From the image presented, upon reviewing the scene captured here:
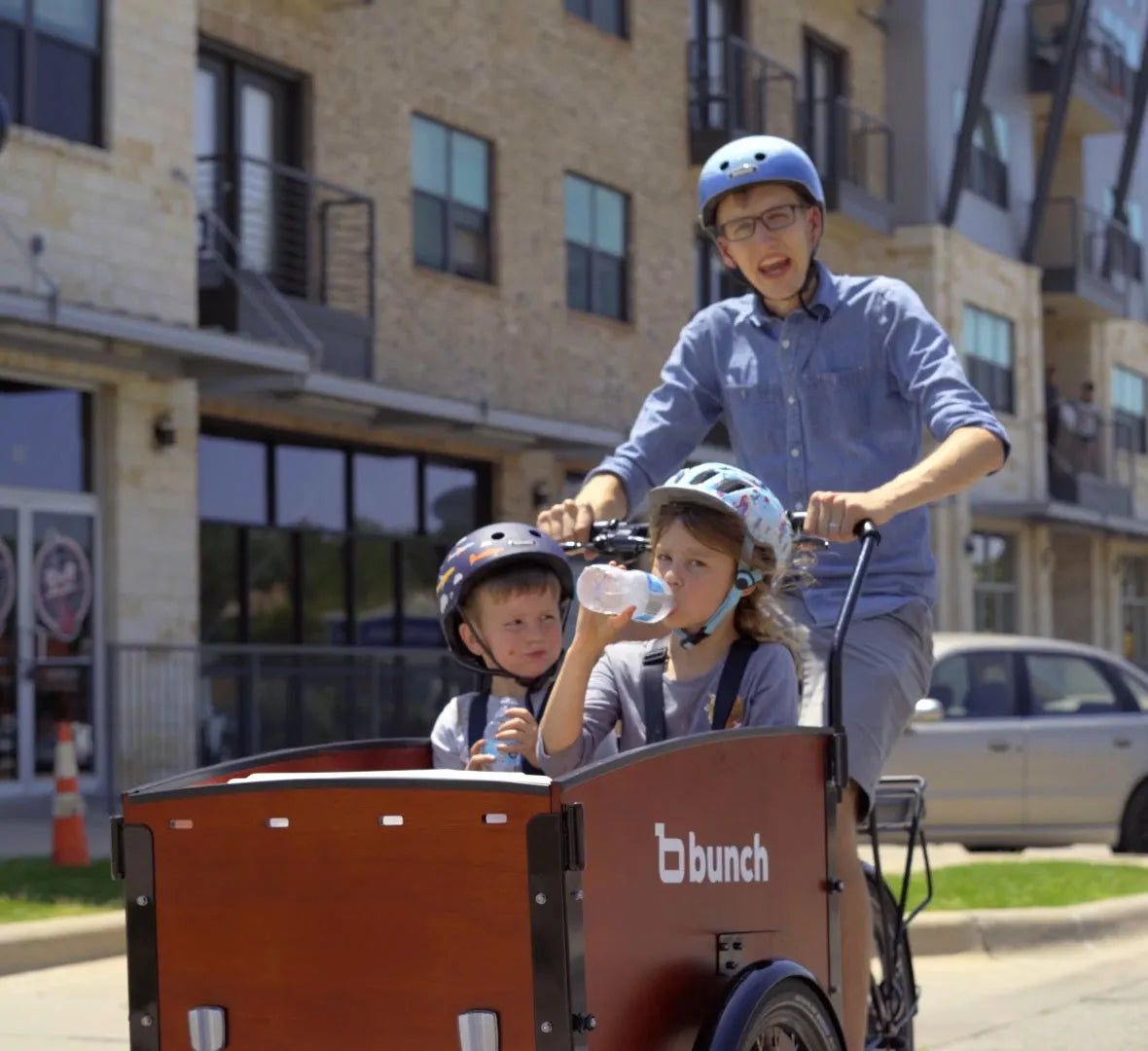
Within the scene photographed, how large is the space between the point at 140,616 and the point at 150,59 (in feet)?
14.7

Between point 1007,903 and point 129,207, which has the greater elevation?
point 129,207

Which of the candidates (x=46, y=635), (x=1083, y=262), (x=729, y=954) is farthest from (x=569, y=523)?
(x=1083, y=262)

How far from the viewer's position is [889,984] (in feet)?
17.7

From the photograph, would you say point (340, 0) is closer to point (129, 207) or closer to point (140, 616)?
point (129, 207)

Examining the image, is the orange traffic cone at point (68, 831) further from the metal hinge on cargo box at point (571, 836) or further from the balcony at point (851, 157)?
the balcony at point (851, 157)

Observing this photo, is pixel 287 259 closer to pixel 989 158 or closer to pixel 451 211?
pixel 451 211

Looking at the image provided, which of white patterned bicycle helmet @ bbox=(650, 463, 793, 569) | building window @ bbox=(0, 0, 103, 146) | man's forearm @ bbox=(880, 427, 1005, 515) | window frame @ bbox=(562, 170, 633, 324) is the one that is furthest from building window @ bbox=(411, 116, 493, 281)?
white patterned bicycle helmet @ bbox=(650, 463, 793, 569)

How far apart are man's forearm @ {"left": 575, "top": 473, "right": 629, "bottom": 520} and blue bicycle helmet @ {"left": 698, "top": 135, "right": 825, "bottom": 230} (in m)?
0.65

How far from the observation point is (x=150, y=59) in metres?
17.7

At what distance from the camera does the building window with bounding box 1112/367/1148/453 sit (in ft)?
134

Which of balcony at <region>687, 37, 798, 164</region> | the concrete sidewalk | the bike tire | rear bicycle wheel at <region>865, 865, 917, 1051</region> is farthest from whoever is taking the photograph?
balcony at <region>687, 37, 798, 164</region>

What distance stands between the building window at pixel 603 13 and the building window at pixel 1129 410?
57.4 feet

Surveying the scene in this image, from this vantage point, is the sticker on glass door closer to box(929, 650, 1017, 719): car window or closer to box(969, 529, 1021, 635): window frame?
box(929, 650, 1017, 719): car window

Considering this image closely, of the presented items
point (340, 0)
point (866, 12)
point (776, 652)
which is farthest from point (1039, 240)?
point (776, 652)
